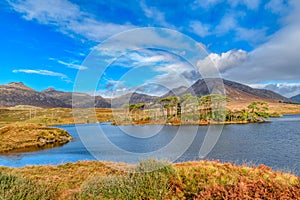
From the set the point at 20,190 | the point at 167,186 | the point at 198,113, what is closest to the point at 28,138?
the point at 20,190

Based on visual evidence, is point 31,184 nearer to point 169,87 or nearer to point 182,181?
point 182,181

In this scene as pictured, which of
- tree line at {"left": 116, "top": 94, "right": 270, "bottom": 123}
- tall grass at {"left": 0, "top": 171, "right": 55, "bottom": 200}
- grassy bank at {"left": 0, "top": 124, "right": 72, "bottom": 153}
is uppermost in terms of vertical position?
tree line at {"left": 116, "top": 94, "right": 270, "bottom": 123}

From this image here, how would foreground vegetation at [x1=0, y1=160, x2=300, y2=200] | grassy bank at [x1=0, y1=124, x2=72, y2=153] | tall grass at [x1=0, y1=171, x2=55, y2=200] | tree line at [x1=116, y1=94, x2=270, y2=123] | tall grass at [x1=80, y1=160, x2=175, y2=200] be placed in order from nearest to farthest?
foreground vegetation at [x1=0, y1=160, x2=300, y2=200] → tall grass at [x1=0, y1=171, x2=55, y2=200] → tall grass at [x1=80, y1=160, x2=175, y2=200] → grassy bank at [x1=0, y1=124, x2=72, y2=153] → tree line at [x1=116, y1=94, x2=270, y2=123]

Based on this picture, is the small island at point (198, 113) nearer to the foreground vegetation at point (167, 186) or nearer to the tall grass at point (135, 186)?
the foreground vegetation at point (167, 186)

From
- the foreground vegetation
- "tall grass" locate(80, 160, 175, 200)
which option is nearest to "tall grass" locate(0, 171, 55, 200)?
the foreground vegetation

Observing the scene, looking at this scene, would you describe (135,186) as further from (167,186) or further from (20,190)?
(20,190)

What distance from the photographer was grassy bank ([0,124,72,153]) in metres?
49.2

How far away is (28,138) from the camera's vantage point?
55125 millimetres

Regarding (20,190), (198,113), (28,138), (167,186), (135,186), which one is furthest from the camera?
(198,113)

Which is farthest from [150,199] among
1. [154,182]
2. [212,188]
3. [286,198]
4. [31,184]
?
[31,184]

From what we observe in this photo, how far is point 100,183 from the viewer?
11.1 meters

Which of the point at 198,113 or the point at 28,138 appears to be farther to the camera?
the point at 198,113

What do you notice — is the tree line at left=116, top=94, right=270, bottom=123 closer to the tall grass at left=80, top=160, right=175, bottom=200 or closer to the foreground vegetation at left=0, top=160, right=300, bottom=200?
the foreground vegetation at left=0, top=160, right=300, bottom=200

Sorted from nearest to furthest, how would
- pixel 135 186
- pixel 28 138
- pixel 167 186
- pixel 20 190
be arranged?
1. pixel 20 190
2. pixel 135 186
3. pixel 167 186
4. pixel 28 138
